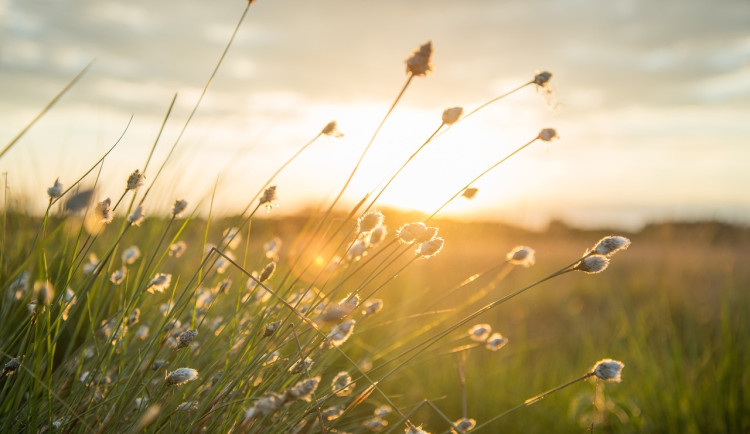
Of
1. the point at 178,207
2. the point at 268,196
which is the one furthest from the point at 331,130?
the point at 178,207

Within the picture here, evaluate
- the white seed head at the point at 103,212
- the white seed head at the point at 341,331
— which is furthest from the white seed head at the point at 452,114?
the white seed head at the point at 103,212

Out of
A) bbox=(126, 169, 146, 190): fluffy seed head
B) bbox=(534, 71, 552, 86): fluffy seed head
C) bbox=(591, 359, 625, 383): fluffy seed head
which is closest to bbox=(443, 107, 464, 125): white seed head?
bbox=(534, 71, 552, 86): fluffy seed head

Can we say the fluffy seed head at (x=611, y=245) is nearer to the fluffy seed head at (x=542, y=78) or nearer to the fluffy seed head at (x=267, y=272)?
the fluffy seed head at (x=542, y=78)

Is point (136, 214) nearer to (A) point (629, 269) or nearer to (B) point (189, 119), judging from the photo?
(B) point (189, 119)

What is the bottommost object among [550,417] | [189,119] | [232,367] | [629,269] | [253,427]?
[629,269]

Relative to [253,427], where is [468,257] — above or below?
below

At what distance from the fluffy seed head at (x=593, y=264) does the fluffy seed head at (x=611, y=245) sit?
2 centimetres

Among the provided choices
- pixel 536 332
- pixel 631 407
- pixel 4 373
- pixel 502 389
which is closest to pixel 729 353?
pixel 631 407

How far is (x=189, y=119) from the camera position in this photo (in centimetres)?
173

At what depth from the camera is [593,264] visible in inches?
58.2

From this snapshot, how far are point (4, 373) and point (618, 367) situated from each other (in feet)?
5.58

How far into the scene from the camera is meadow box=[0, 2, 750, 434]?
1.50 metres

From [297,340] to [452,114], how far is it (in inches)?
28.3

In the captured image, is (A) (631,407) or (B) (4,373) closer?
(B) (4,373)
